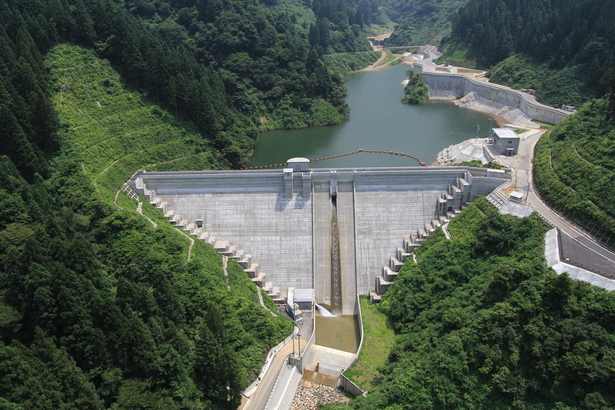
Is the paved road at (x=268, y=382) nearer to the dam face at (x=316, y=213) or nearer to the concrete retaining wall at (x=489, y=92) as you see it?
the dam face at (x=316, y=213)

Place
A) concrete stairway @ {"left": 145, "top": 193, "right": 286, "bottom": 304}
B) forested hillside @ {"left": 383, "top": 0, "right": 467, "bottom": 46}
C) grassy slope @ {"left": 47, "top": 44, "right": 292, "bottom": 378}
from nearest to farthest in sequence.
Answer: concrete stairway @ {"left": 145, "top": 193, "right": 286, "bottom": 304}
grassy slope @ {"left": 47, "top": 44, "right": 292, "bottom": 378}
forested hillside @ {"left": 383, "top": 0, "right": 467, "bottom": 46}

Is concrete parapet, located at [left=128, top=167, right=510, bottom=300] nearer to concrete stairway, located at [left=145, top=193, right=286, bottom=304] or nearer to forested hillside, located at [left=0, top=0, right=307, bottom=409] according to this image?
concrete stairway, located at [left=145, top=193, right=286, bottom=304]

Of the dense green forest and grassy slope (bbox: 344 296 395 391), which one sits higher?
the dense green forest

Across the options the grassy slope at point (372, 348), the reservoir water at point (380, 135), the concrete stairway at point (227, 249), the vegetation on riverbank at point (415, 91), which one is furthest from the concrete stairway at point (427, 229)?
the vegetation on riverbank at point (415, 91)

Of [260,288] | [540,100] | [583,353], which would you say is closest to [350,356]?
[260,288]

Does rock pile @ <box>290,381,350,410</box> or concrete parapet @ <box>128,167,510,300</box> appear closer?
rock pile @ <box>290,381,350,410</box>

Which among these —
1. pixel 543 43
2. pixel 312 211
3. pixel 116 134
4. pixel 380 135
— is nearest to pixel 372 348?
pixel 312 211

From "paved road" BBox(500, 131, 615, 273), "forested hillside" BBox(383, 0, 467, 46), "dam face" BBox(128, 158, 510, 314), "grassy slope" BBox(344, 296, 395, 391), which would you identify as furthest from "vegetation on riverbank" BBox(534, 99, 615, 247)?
"forested hillside" BBox(383, 0, 467, 46)
